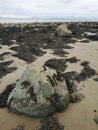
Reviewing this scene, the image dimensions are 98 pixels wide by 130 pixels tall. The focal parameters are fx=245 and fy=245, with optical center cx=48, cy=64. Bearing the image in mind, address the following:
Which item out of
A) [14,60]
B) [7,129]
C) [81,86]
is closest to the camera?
[7,129]

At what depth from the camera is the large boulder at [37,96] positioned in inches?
272

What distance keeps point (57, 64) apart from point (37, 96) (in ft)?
15.8

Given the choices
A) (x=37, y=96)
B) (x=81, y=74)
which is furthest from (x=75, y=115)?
(x=81, y=74)

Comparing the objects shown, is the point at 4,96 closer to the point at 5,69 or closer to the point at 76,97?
the point at 76,97

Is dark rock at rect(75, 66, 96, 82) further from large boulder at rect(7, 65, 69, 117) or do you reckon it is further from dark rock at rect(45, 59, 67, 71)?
large boulder at rect(7, 65, 69, 117)

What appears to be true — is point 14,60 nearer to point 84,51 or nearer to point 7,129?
point 84,51

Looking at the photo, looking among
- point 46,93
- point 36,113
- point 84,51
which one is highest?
point 46,93

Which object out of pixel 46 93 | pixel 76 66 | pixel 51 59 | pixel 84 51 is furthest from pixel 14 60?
pixel 46 93

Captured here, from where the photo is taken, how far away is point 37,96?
22.9ft

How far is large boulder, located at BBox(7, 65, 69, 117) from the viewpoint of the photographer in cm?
691

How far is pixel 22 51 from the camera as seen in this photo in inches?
565

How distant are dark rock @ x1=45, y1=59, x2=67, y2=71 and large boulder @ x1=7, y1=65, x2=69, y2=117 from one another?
3.56 metres

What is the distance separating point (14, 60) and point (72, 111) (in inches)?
237

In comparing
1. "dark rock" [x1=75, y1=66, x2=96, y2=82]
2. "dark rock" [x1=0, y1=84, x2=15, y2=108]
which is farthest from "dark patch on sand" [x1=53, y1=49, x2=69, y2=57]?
"dark rock" [x1=0, y1=84, x2=15, y2=108]
